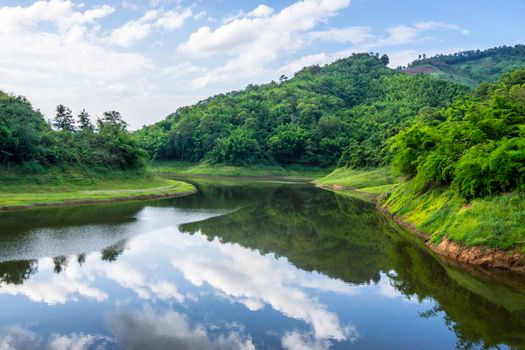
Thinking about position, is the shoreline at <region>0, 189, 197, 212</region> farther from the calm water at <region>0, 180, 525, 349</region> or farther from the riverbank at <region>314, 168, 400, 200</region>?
the riverbank at <region>314, 168, 400, 200</region>

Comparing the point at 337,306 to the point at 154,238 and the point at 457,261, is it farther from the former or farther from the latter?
the point at 154,238

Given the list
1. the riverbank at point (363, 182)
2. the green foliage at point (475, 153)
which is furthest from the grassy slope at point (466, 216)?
the riverbank at point (363, 182)

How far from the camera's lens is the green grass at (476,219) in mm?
29625

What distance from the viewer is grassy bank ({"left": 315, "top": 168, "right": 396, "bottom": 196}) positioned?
86938 mm

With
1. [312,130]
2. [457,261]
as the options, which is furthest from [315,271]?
[312,130]

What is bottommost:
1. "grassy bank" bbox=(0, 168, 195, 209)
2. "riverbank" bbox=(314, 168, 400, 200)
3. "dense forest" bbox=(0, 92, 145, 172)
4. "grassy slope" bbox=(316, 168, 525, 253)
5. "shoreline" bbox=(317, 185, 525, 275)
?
"riverbank" bbox=(314, 168, 400, 200)

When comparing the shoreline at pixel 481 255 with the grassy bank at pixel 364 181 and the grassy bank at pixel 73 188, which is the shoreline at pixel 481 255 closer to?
the grassy bank at pixel 364 181

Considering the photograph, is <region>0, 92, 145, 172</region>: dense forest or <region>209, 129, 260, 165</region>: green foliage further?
<region>209, 129, 260, 165</region>: green foliage

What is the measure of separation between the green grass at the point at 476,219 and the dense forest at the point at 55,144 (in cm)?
5966

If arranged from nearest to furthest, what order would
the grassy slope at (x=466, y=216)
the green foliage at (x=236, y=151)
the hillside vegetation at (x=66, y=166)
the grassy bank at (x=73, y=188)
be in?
the grassy slope at (x=466, y=216) → the grassy bank at (x=73, y=188) → the hillside vegetation at (x=66, y=166) → the green foliage at (x=236, y=151)

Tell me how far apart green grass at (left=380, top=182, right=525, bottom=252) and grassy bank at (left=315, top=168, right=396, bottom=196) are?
131 ft

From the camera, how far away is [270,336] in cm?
1975

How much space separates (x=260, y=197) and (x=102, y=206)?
30391mm

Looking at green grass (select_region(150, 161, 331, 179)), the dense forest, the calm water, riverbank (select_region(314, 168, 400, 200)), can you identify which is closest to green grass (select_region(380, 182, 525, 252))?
the calm water
